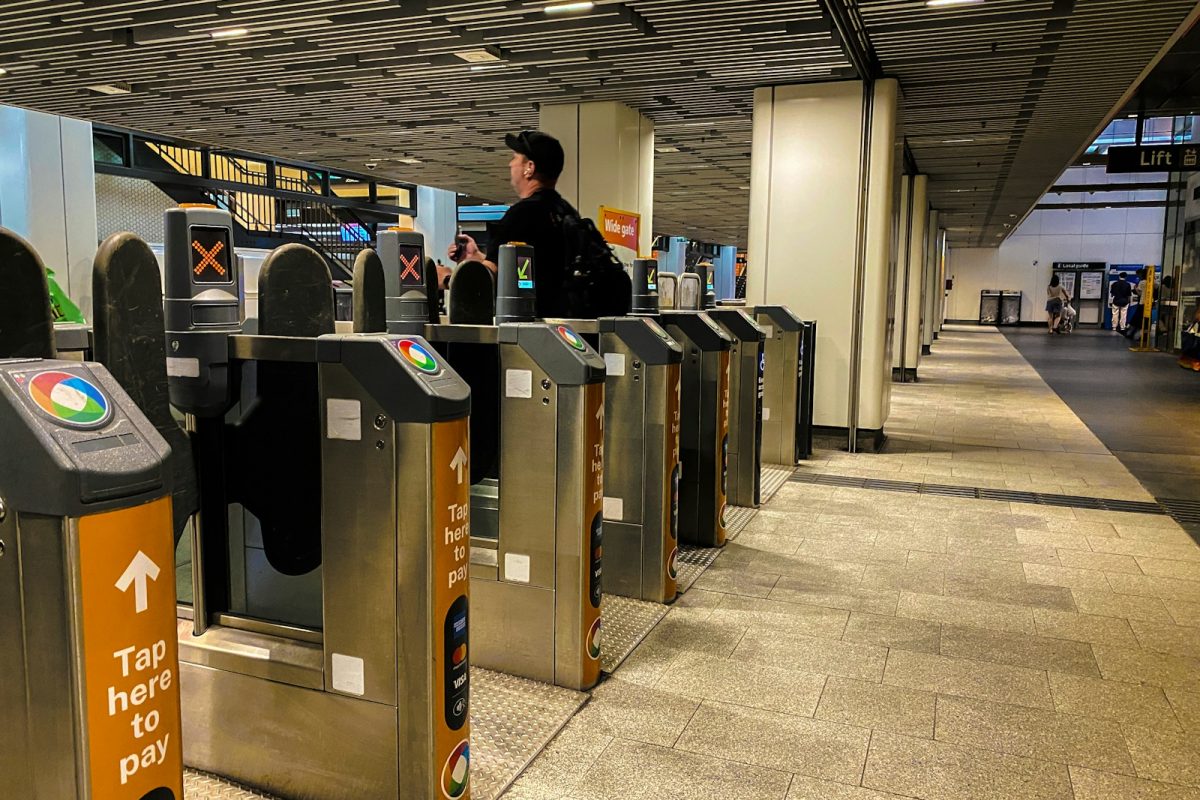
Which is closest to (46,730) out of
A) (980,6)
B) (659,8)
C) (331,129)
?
(659,8)

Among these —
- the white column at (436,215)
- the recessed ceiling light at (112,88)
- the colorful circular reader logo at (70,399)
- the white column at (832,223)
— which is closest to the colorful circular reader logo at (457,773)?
the colorful circular reader logo at (70,399)

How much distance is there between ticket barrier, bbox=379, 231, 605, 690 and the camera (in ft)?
8.79

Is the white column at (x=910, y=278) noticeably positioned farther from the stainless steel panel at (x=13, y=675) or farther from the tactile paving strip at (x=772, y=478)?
the stainless steel panel at (x=13, y=675)

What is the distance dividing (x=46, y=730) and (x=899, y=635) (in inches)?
110

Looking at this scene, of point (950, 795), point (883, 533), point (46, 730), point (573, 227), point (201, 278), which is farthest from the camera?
point (883, 533)

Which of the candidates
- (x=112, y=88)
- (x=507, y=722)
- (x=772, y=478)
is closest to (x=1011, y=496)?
(x=772, y=478)

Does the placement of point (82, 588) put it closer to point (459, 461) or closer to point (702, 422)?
point (459, 461)

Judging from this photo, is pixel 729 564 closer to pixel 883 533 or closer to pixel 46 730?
pixel 883 533

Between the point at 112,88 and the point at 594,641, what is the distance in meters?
7.40

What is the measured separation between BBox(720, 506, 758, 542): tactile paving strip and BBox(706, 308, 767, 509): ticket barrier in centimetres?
8

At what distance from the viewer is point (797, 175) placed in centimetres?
690

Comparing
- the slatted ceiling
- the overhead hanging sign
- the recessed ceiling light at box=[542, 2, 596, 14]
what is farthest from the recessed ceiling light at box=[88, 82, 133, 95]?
the overhead hanging sign

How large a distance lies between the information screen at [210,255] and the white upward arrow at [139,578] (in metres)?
0.97

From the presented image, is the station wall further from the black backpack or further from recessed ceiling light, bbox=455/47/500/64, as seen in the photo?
the black backpack
